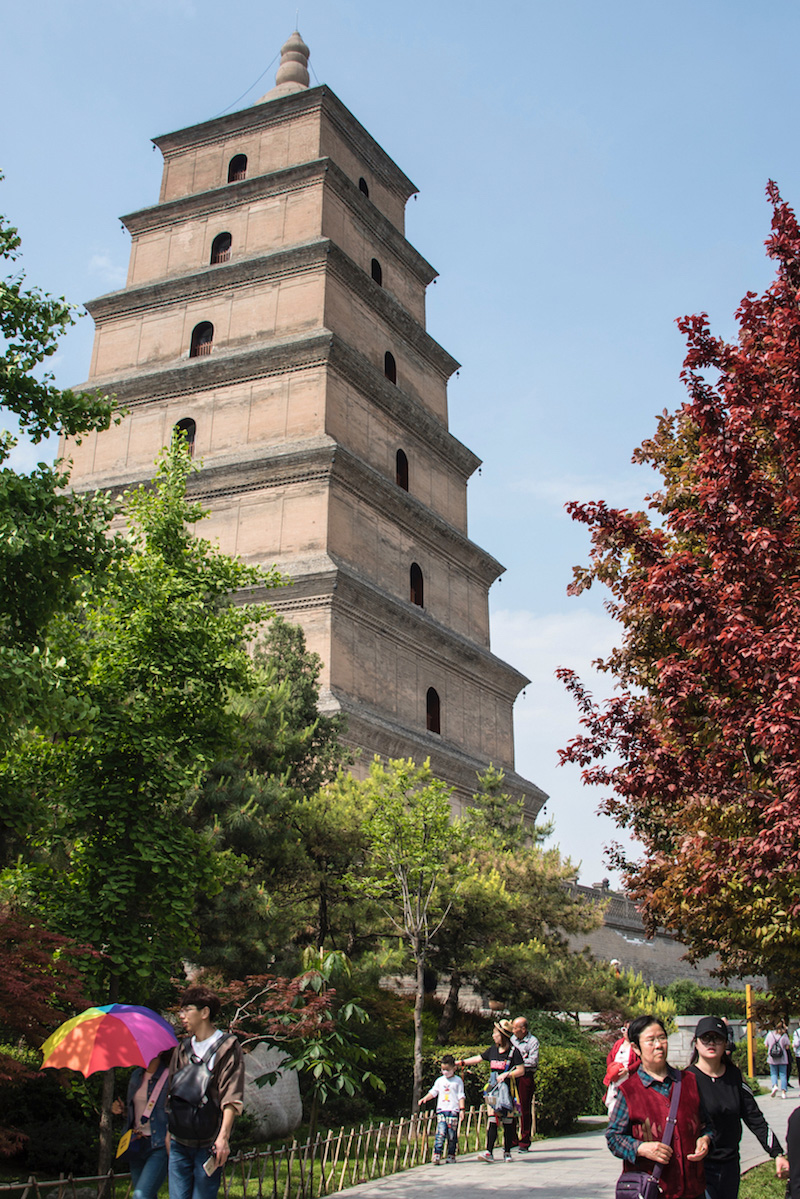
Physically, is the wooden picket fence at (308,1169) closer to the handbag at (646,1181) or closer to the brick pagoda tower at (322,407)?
the handbag at (646,1181)

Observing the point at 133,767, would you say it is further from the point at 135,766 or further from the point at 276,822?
the point at 276,822

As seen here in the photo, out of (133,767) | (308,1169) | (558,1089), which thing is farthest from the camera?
(558,1089)

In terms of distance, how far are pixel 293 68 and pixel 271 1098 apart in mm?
32507

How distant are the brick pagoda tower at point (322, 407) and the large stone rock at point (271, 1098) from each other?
9.72 m

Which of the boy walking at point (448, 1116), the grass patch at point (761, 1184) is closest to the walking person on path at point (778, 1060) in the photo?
the grass patch at point (761, 1184)

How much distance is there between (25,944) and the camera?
8.63 meters

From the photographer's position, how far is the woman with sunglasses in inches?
206

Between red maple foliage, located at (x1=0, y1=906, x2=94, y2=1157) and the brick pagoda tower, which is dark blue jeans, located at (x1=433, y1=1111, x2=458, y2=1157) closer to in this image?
red maple foliage, located at (x1=0, y1=906, x2=94, y2=1157)

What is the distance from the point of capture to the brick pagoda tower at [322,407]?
24.6 metres

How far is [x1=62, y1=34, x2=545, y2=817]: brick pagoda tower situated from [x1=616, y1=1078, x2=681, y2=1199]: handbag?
17.1 meters

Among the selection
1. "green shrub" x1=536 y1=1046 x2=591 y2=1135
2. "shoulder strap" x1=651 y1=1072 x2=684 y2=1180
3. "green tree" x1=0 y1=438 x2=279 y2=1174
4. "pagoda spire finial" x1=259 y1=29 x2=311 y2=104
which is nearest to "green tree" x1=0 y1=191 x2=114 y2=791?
"green tree" x1=0 y1=438 x2=279 y2=1174

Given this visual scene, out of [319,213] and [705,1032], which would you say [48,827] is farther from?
[319,213]

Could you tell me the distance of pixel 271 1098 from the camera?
11883 millimetres

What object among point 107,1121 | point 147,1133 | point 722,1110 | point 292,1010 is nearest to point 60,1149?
point 107,1121
